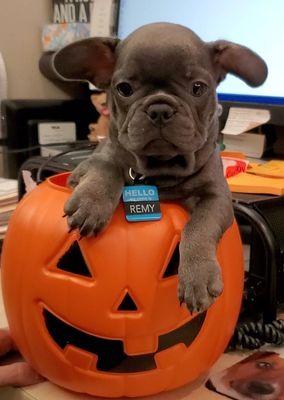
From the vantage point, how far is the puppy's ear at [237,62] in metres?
0.70

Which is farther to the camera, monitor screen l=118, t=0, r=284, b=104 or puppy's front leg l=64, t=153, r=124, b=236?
monitor screen l=118, t=0, r=284, b=104

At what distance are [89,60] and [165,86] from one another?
14 cm

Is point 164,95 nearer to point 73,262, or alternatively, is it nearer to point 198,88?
point 198,88

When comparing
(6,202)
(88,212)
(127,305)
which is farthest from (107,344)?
(6,202)

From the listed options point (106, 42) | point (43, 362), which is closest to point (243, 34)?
point (106, 42)

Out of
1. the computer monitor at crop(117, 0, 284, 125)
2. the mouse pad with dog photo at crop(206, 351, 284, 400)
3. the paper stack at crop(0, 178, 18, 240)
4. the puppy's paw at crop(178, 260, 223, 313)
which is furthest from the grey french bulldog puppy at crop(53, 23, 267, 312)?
the paper stack at crop(0, 178, 18, 240)

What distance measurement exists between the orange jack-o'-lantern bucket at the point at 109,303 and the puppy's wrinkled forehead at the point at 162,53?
167 millimetres

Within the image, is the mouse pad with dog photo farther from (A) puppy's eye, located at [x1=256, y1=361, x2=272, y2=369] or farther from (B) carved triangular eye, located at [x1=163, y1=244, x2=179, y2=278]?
(B) carved triangular eye, located at [x1=163, y1=244, x2=179, y2=278]

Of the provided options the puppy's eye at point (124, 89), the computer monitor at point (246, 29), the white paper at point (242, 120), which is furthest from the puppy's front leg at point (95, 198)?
the white paper at point (242, 120)

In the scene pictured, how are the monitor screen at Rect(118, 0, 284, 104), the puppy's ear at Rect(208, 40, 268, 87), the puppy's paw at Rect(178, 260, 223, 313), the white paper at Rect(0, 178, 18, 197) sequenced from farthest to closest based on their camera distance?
the white paper at Rect(0, 178, 18, 197)
the monitor screen at Rect(118, 0, 284, 104)
the puppy's ear at Rect(208, 40, 268, 87)
the puppy's paw at Rect(178, 260, 223, 313)

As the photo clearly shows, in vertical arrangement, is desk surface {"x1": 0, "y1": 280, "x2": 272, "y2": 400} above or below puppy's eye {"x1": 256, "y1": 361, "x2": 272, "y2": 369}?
below

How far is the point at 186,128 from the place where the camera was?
2.06 ft

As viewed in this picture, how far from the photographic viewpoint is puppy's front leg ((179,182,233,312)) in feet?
1.96

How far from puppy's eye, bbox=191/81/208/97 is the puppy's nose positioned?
0.05m
